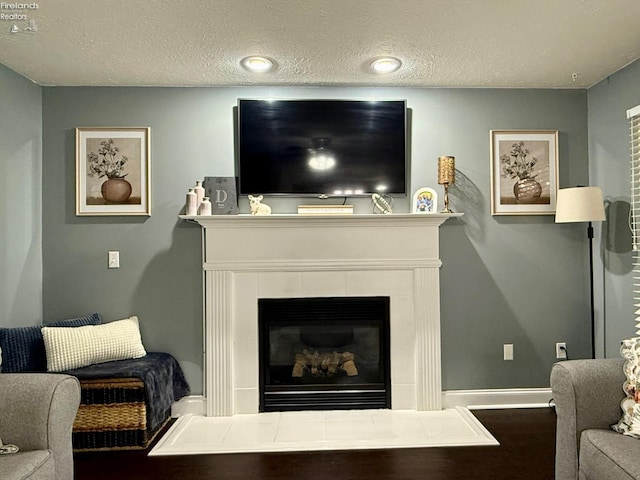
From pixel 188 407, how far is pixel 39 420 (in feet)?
5.02

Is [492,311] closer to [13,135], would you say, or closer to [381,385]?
[381,385]

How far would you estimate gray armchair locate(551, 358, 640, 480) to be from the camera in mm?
1854

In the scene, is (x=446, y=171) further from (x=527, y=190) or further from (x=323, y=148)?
(x=323, y=148)

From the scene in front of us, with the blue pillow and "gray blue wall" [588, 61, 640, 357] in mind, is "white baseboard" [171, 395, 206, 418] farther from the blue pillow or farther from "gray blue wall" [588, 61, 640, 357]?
"gray blue wall" [588, 61, 640, 357]

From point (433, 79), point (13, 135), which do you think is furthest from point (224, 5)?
point (13, 135)

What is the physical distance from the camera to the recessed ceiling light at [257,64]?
2.84 metres

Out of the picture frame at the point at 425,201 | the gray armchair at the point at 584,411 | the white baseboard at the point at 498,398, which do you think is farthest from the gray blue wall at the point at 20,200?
the gray armchair at the point at 584,411

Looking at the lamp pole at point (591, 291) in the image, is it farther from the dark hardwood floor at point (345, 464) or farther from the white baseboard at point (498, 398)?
the dark hardwood floor at point (345, 464)

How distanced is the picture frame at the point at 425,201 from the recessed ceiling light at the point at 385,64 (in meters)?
0.93

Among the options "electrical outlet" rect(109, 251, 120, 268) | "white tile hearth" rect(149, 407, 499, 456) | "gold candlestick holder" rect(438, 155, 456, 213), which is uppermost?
"gold candlestick holder" rect(438, 155, 456, 213)

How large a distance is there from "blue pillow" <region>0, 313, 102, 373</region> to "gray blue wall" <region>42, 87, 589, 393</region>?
452 mm

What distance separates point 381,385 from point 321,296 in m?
0.82

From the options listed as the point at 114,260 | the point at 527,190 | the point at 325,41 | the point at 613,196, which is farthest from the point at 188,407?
the point at 613,196

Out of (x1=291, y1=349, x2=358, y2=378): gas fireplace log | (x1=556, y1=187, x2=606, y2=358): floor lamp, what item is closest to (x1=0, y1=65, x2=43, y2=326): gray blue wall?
(x1=291, y1=349, x2=358, y2=378): gas fireplace log
